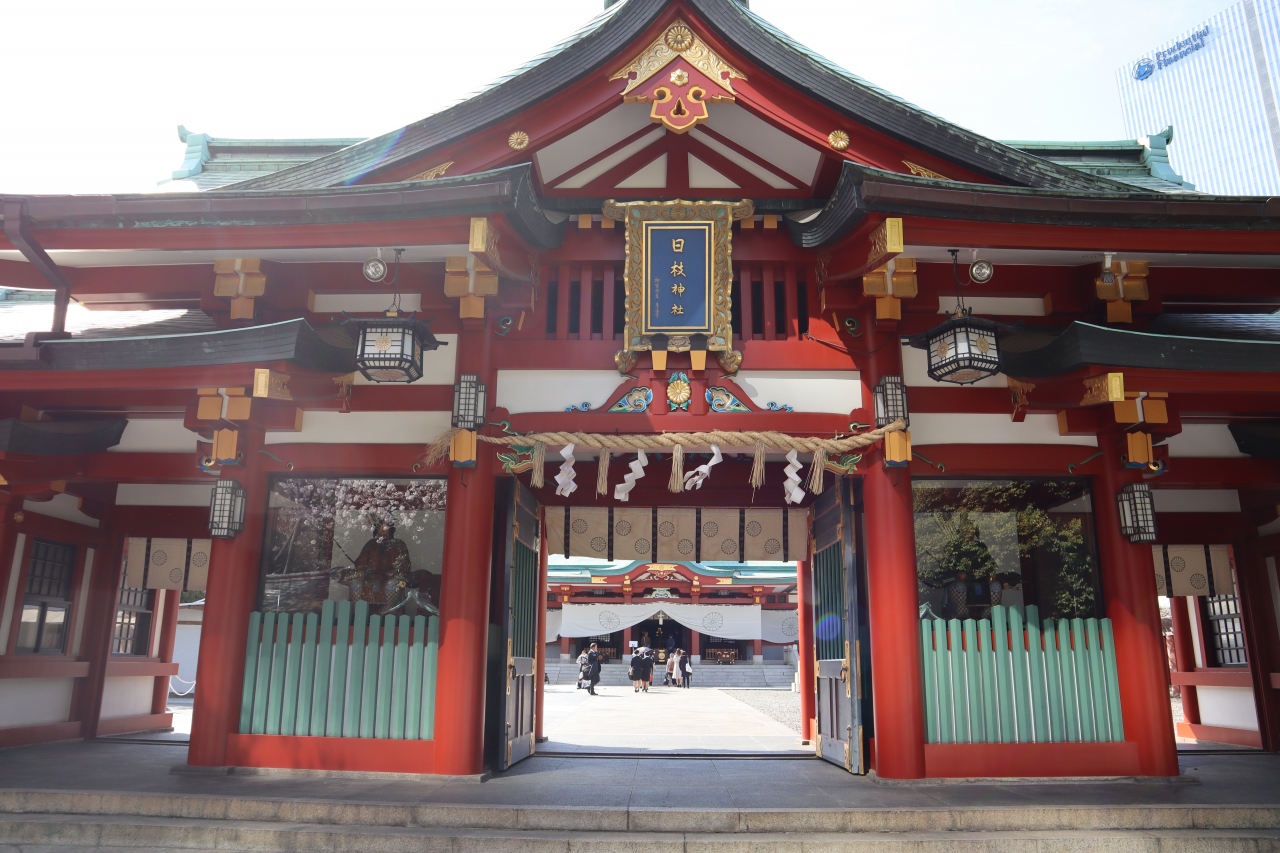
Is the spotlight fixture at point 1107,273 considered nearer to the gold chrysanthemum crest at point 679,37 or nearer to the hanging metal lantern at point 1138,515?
the hanging metal lantern at point 1138,515

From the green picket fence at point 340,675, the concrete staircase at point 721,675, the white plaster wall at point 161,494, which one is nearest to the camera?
the green picket fence at point 340,675

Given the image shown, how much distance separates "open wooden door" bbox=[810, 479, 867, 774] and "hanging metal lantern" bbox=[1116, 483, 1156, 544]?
2.55 m

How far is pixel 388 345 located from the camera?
300 inches

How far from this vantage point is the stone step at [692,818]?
21.0ft

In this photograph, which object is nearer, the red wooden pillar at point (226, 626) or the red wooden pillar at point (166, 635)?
the red wooden pillar at point (226, 626)

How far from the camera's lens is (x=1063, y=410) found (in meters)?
8.38

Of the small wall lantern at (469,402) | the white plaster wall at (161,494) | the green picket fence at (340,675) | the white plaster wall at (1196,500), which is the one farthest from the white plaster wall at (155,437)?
the white plaster wall at (1196,500)

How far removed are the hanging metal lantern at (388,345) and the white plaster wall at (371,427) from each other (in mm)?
848

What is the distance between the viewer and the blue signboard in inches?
334

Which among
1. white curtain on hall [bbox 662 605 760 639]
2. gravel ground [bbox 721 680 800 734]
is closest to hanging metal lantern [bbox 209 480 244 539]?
gravel ground [bbox 721 680 800 734]

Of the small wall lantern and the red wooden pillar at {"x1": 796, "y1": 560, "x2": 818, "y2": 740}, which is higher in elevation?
the small wall lantern

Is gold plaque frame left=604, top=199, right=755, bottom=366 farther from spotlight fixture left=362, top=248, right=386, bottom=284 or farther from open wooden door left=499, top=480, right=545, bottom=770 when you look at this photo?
spotlight fixture left=362, top=248, right=386, bottom=284

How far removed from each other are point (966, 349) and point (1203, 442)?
3.67m

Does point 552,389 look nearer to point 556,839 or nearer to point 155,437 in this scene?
point 556,839
